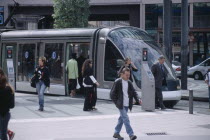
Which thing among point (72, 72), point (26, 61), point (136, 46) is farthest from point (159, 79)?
point (26, 61)

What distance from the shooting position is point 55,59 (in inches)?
814

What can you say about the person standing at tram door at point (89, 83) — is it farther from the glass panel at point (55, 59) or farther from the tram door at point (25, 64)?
the tram door at point (25, 64)

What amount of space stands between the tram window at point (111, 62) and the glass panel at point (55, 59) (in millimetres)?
2718

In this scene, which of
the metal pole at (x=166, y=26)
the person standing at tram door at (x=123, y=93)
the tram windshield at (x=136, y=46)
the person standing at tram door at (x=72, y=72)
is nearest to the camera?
the person standing at tram door at (x=123, y=93)

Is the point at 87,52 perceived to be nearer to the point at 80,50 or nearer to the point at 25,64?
the point at 80,50

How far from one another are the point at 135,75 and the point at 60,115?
3806mm

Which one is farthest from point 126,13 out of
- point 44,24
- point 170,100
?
point 170,100

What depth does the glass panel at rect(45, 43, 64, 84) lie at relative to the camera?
20328 millimetres

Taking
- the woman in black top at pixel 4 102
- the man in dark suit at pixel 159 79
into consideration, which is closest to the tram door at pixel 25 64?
the man in dark suit at pixel 159 79

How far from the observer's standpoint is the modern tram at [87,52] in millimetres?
17641

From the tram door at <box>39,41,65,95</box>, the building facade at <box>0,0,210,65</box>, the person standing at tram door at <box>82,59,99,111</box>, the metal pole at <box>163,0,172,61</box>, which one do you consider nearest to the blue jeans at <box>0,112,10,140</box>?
the person standing at tram door at <box>82,59,99,111</box>

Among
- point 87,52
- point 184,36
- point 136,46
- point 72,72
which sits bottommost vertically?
point 72,72

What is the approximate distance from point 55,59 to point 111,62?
138 inches

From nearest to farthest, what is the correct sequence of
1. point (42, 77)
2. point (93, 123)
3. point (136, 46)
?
point (93, 123) → point (42, 77) → point (136, 46)
